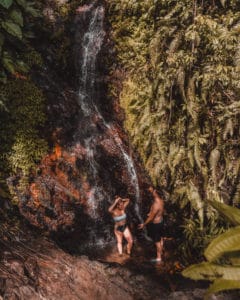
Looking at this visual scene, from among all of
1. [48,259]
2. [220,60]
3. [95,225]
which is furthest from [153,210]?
[220,60]

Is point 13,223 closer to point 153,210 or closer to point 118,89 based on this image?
point 153,210

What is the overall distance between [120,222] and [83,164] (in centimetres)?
176

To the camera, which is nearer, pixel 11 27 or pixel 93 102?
pixel 11 27

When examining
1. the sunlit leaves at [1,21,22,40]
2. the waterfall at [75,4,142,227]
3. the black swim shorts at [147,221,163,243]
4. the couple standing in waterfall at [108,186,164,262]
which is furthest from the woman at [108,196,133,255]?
the sunlit leaves at [1,21,22,40]

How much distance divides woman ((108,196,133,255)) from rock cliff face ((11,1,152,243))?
63cm

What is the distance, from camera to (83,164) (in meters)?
8.46

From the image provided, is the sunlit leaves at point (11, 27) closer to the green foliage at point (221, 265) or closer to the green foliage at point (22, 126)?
the green foliage at point (22, 126)

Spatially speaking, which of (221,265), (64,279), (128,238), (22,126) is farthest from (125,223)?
(221,265)

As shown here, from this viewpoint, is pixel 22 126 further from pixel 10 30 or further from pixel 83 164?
pixel 10 30

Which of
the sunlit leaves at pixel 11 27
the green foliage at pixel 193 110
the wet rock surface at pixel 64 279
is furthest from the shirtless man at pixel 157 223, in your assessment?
the sunlit leaves at pixel 11 27

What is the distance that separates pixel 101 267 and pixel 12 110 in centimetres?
419

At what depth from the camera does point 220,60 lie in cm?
811

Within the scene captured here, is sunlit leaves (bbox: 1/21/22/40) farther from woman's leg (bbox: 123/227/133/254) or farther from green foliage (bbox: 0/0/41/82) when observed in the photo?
woman's leg (bbox: 123/227/133/254)

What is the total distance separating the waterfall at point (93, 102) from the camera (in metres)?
8.47
